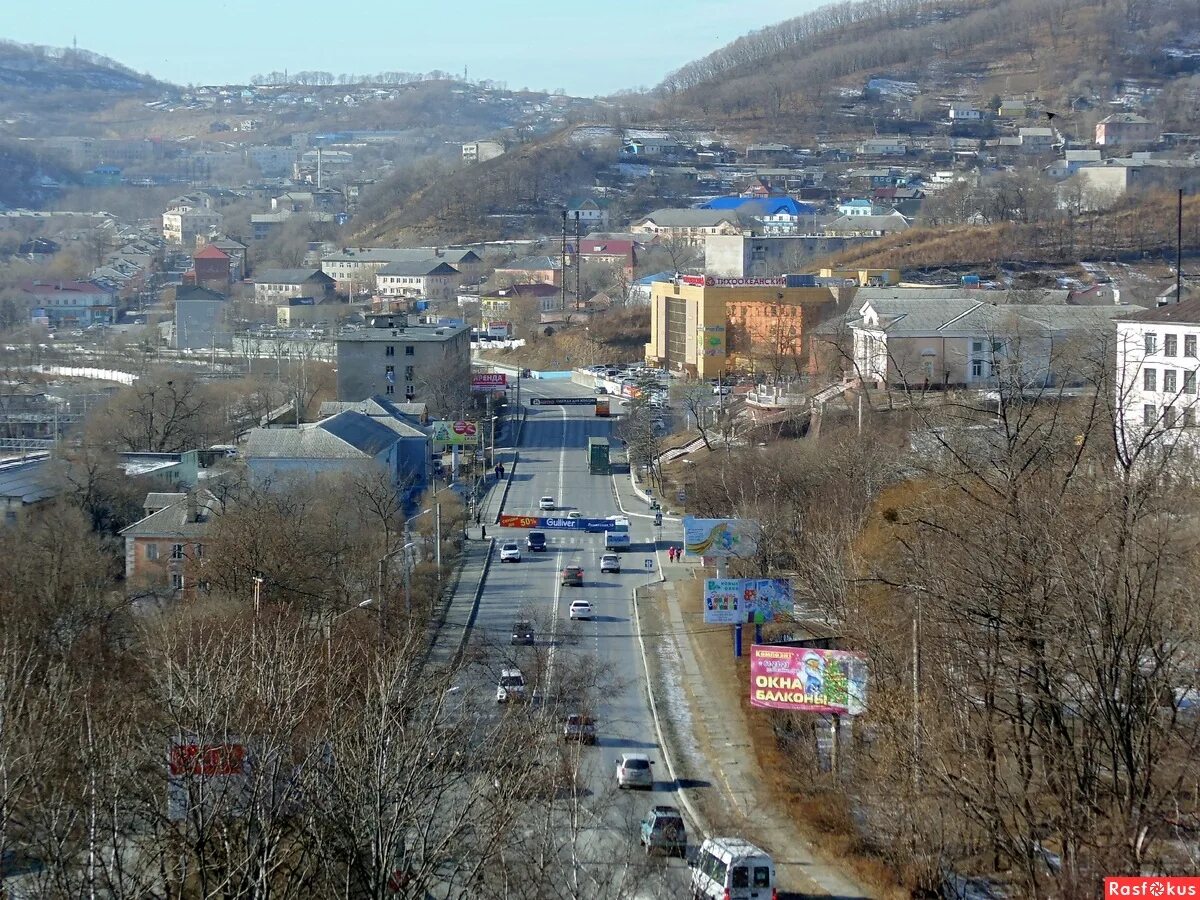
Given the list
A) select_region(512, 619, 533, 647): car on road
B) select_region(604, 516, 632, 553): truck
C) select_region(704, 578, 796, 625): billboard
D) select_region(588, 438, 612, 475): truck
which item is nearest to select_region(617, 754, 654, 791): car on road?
select_region(704, 578, 796, 625): billboard

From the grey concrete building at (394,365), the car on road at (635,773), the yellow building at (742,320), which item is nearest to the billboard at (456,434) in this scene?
→ the grey concrete building at (394,365)

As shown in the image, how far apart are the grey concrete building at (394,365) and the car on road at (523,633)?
37.2 feet

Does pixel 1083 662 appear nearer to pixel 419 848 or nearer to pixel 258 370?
pixel 419 848

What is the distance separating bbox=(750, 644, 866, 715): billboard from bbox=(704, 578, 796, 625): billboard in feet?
5.88

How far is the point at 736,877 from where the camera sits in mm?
5602

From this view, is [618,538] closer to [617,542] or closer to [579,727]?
[617,542]

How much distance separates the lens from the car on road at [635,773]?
711 cm

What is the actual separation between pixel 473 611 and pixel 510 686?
2835mm

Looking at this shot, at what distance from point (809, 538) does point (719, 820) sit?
3914 millimetres

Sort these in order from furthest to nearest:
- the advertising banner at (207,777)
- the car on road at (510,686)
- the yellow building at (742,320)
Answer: the yellow building at (742,320), the car on road at (510,686), the advertising banner at (207,777)

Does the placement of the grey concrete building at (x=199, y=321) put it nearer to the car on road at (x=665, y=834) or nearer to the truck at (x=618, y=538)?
the truck at (x=618, y=538)

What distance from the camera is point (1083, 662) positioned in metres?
5.45

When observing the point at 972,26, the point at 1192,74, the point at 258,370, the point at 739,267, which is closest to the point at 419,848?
the point at 258,370

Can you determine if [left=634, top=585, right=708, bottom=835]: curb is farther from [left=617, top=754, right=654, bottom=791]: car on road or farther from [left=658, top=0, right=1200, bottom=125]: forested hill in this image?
[left=658, top=0, right=1200, bottom=125]: forested hill
